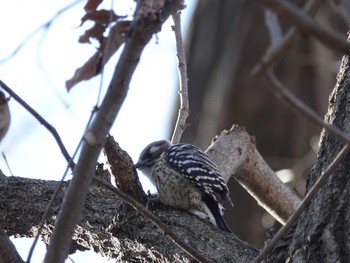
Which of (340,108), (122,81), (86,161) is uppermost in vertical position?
(340,108)

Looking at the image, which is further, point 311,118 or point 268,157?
point 268,157

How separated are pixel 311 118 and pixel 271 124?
633 cm

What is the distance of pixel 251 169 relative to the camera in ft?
15.0

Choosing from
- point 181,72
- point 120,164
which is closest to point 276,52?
point 120,164

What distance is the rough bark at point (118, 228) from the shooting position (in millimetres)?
2936

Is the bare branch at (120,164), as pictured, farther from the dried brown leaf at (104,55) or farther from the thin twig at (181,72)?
the dried brown leaf at (104,55)

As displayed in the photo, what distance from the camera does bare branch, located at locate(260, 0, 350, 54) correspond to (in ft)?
4.38

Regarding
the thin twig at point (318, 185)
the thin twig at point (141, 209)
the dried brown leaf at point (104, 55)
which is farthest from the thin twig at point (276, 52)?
the thin twig at point (141, 209)

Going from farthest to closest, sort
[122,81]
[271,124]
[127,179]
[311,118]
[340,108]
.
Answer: [271,124] → [127,179] → [340,108] → [122,81] → [311,118]

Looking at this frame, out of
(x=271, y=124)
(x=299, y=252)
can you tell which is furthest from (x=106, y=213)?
(x=271, y=124)

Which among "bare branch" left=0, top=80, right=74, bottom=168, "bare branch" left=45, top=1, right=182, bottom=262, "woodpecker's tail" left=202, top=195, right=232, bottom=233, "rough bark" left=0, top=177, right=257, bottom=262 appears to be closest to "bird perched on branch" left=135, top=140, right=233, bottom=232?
"woodpecker's tail" left=202, top=195, right=232, bottom=233

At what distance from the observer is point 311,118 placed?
144 centimetres

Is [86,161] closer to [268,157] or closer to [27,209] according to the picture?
[27,209]

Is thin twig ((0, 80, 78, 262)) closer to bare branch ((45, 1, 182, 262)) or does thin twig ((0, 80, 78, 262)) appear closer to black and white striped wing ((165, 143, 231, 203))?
bare branch ((45, 1, 182, 262))
